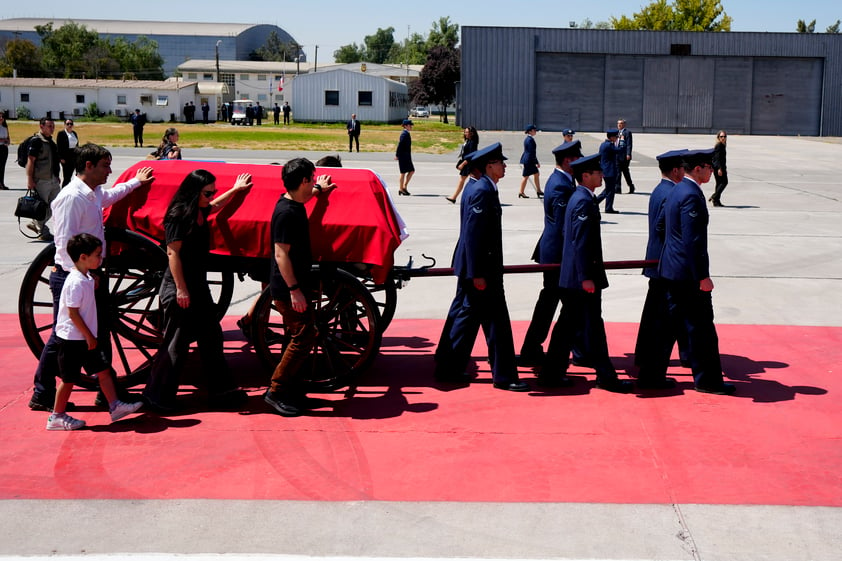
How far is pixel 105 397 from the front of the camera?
20.6 feet

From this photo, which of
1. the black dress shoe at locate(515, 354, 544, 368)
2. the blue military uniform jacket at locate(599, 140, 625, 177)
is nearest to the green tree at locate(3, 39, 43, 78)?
the blue military uniform jacket at locate(599, 140, 625, 177)

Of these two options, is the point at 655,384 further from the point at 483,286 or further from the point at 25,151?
the point at 25,151

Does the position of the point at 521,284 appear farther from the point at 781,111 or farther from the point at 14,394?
the point at 781,111

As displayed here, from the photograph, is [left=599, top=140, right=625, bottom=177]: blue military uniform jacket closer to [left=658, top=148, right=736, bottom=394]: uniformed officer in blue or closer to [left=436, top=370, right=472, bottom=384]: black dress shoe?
[left=658, top=148, right=736, bottom=394]: uniformed officer in blue

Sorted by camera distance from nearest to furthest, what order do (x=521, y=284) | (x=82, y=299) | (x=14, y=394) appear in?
(x=82, y=299), (x=14, y=394), (x=521, y=284)

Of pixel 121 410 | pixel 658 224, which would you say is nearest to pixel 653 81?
pixel 658 224

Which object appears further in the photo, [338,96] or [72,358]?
[338,96]

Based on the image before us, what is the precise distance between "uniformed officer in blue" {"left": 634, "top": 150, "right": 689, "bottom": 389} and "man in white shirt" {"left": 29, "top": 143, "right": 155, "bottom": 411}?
398 cm

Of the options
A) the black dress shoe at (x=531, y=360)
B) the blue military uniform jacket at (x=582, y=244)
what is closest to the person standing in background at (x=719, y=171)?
the black dress shoe at (x=531, y=360)

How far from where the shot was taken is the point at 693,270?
6.69m

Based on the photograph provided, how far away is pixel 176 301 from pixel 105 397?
852 millimetres

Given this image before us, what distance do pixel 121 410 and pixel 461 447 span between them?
2.29 meters

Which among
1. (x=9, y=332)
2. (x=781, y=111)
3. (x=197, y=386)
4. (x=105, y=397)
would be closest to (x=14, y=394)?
(x=105, y=397)

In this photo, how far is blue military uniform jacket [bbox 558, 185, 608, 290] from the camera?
6789mm
